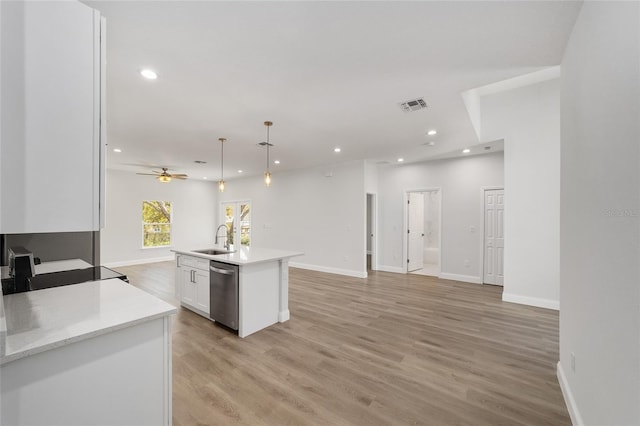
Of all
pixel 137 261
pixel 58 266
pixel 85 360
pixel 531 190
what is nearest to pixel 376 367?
pixel 85 360

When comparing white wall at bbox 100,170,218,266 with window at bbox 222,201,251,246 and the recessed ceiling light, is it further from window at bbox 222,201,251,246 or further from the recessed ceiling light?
the recessed ceiling light

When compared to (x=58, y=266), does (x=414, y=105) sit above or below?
above

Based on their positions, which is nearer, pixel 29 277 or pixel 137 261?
pixel 29 277

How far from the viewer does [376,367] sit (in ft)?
8.32

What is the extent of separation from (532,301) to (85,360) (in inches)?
212

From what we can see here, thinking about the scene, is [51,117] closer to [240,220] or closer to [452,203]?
[452,203]

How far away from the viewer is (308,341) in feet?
10.0

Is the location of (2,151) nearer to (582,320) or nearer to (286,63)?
(286,63)

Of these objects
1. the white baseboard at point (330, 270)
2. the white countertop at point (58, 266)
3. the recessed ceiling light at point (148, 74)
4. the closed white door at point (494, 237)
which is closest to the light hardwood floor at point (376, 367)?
the white countertop at point (58, 266)

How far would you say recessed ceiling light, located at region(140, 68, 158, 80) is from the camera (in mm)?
2420

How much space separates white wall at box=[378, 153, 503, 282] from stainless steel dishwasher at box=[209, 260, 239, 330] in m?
4.69

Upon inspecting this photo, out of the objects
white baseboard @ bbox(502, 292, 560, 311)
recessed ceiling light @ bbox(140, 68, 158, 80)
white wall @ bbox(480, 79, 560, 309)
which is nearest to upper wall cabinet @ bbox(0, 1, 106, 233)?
recessed ceiling light @ bbox(140, 68, 158, 80)

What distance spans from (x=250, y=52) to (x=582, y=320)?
3.02 m

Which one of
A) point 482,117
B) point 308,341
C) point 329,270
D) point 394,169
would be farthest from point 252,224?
point 482,117
